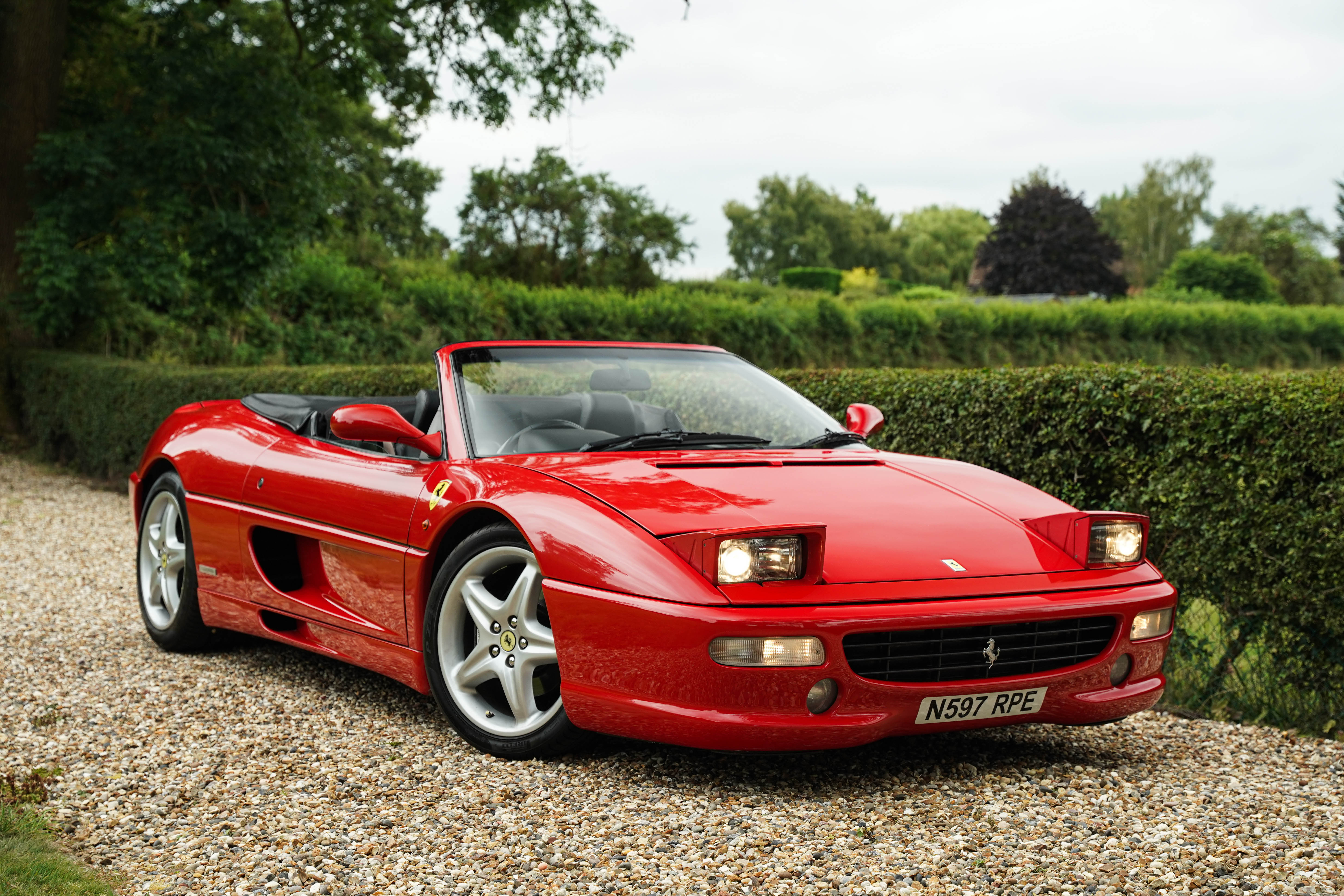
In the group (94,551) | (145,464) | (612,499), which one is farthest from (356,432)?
(94,551)

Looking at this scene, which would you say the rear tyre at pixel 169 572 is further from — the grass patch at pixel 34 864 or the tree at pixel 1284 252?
the tree at pixel 1284 252

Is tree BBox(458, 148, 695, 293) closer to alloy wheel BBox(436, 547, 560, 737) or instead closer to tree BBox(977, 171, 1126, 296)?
tree BBox(977, 171, 1126, 296)

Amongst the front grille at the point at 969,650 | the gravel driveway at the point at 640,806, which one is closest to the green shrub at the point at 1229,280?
the gravel driveway at the point at 640,806

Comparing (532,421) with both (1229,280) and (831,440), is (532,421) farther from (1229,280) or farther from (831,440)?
(1229,280)

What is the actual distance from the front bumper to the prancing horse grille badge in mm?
38

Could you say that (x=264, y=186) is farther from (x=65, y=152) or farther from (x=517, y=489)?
(x=517, y=489)

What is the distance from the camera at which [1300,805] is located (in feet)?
10.9

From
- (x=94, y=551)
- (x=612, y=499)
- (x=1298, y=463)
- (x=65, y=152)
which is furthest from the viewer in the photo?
(x=65, y=152)

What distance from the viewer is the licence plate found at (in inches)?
125

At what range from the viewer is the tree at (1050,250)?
53375 millimetres

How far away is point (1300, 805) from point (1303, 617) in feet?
4.84

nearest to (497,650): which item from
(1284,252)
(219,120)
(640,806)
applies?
(640,806)

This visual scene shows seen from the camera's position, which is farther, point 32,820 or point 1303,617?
point 1303,617

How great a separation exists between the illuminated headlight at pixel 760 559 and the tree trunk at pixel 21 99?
15111mm
